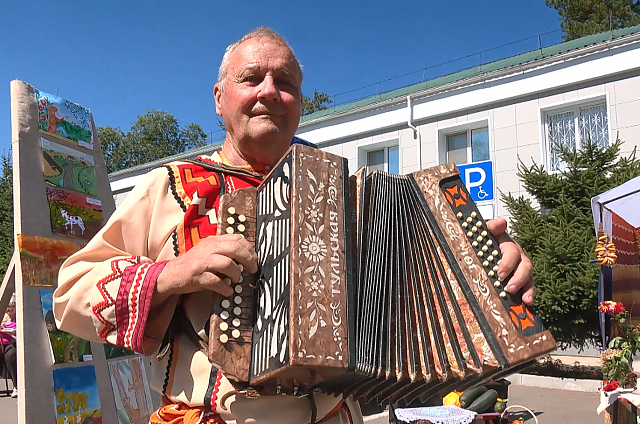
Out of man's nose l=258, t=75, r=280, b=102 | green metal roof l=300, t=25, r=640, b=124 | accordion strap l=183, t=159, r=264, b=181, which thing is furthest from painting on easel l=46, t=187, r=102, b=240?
green metal roof l=300, t=25, r=640, b=124

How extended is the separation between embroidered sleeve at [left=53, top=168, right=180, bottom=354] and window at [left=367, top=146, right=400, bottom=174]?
10029 millimetres

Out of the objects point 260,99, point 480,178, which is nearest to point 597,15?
point 480,178

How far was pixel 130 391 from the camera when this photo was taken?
3777 mm

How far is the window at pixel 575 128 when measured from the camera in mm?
9125

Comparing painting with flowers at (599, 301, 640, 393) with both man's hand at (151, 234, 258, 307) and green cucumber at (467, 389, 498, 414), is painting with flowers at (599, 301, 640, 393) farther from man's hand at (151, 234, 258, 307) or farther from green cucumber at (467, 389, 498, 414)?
man's hand at (151, 234, 258, 307)

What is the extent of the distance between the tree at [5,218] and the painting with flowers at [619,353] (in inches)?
654

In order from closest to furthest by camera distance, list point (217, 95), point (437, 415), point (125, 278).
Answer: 1. point (125, 278)
2. point (217, 95)
3. point (437, 415)

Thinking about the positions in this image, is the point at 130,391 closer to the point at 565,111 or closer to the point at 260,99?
the point at 260,99

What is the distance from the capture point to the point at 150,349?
53.5 inches

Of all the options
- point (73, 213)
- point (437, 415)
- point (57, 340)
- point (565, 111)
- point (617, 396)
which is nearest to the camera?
point (57, 340)

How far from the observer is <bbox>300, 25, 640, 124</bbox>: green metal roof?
967cm

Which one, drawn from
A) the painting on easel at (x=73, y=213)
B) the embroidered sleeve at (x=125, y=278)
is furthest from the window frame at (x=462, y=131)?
the embroidered sleeve at (x=125, y=278)

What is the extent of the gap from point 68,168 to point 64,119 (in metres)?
0.33

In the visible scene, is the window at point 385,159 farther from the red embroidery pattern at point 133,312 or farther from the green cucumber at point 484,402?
the red embroidery pattern at point 133,312
